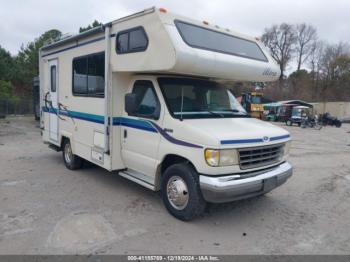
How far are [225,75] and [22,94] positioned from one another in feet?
105

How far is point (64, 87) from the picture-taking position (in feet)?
24.2

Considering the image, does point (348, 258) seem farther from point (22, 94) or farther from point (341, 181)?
point (22, 94)

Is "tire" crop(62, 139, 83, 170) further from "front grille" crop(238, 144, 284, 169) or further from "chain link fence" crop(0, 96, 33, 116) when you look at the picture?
"chain link fence" crop(0, 96, 33, 116)

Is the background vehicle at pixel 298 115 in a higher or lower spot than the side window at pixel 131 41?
lower

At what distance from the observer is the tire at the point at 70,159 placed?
7.42 metres

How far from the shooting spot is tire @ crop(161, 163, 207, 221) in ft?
14.5

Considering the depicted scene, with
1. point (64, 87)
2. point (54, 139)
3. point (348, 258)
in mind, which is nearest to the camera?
point (348, 258)

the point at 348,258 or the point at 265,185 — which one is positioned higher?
the point at 265,185

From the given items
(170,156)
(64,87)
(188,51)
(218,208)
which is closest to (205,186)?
(170,156)

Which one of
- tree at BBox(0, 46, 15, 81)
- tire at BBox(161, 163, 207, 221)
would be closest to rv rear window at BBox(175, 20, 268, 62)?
tire at BBox(161, 163, 207, 221)

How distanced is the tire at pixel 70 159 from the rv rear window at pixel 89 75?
148 centimetres

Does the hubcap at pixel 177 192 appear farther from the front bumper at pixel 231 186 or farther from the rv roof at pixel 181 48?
the rv roof at pixel 181 48

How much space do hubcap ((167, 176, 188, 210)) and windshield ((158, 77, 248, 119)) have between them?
3.26 feet

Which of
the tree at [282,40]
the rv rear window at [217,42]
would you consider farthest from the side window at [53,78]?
the tree at [282,40]
